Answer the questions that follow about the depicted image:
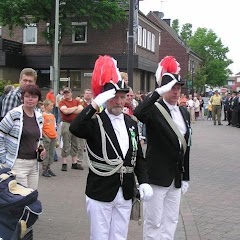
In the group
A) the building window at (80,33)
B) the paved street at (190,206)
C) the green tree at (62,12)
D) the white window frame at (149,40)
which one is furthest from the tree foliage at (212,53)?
the paved street at (190,206)

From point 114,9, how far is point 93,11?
4.70 ft

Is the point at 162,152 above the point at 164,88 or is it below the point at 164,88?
below

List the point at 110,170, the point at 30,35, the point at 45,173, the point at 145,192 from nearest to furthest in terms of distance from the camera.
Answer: the point at 110,170, the point at 145,192, the point at 45,173, the point at 30,35

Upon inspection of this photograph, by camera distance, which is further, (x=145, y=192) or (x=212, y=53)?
(x=212, y=53)

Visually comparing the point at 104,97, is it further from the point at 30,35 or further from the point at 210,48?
the point at 210,48

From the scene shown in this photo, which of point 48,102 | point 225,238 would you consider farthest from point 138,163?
point 48,102

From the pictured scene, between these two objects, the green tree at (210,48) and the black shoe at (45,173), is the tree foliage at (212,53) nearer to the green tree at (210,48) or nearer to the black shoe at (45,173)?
the green tree at (210,48)

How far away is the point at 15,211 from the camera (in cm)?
318

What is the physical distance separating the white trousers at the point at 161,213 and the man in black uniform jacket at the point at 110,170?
1.82ft

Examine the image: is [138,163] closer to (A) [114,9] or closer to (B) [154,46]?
(A) [114,9]

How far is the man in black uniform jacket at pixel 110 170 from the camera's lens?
3.47 meters

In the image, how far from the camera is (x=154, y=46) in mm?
38844

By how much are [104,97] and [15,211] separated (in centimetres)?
108

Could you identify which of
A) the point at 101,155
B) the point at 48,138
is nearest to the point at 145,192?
the point at 101,155
